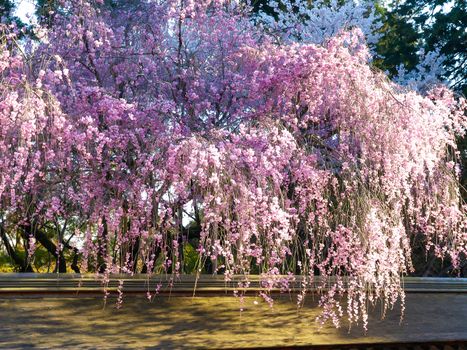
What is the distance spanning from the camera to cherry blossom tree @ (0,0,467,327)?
16.2 feet

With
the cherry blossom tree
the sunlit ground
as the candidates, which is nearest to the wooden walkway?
the sunlit ground

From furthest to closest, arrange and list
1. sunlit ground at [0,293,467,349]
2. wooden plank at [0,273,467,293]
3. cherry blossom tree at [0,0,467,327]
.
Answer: cherry blossom tree at [0,0,467,327]
wooden plank at [0,273,467,293]
sunlit ground at [0,293,467,349]

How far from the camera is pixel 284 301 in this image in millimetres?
5559

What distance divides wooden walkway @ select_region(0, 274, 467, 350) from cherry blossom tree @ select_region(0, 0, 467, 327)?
0.21 m

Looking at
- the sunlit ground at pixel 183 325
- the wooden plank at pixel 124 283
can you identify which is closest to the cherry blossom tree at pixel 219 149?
the wooden plank at pixel 124 283

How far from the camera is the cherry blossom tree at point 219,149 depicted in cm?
494

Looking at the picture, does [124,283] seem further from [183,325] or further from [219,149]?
[219,149]

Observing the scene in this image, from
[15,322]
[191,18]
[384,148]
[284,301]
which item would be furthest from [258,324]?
[191,18]

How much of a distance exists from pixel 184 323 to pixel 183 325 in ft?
0.17

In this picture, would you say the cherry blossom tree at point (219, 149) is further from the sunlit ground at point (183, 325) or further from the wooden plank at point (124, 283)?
the sunlit ground at point (183, 325)

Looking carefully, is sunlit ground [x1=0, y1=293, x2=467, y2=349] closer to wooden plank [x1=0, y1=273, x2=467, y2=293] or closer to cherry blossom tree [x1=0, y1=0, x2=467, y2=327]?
wooden plank [x1=0, y1=273, x2=467, y2=293]

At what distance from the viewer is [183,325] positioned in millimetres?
4641

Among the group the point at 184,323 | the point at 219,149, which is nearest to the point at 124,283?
the point at 184,323

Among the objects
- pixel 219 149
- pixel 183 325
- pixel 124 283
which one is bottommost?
pixel 183 325
